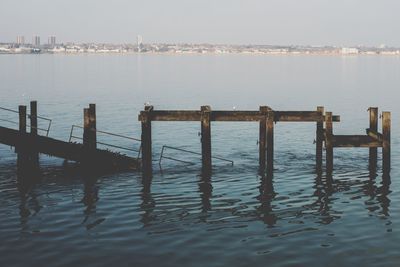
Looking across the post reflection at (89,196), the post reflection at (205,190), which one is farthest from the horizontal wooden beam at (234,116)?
the post reflection at (89,196)

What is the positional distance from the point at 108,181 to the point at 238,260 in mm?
11068

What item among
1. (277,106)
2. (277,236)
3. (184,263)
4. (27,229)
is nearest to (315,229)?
(277,236)

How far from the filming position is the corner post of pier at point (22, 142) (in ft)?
89.4

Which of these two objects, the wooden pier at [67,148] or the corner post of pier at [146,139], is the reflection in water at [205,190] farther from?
the wooden pier at [67,148]

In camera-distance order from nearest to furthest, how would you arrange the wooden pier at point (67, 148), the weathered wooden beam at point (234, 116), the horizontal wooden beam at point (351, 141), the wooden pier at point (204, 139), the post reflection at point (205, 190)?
the post reflection at point (205, 190)
the horizontal wooden beam at point (351, 141)
the wooden pier at point (204, 139)
the weathered wooden beam at point (234, 116)
the wooden pier at point (67, 148)

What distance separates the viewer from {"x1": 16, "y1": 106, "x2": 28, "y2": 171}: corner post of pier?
1073 inches

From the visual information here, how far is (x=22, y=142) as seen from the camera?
2725 cm

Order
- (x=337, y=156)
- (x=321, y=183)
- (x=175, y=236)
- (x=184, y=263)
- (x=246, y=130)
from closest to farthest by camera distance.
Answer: (x=184, y=263) < (x=175, y=236) < (x=321, y=183) < (x=337, y=156) < (x=246, y=130)

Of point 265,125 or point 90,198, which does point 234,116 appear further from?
point 90,198

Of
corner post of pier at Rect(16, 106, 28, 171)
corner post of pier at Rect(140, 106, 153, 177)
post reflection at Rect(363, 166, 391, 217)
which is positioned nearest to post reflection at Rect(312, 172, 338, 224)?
post reflection at Rect(363, 166, 391, 217)

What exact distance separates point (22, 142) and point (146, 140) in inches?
245

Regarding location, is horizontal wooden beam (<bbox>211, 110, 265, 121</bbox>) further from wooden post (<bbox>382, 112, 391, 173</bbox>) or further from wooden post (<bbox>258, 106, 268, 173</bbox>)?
wooden post (<bbox>382, 112, 391, 173</bbox>)

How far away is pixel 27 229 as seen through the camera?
60.1ft

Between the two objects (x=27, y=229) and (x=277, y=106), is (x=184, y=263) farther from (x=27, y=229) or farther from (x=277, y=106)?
(x=277, y=106)
